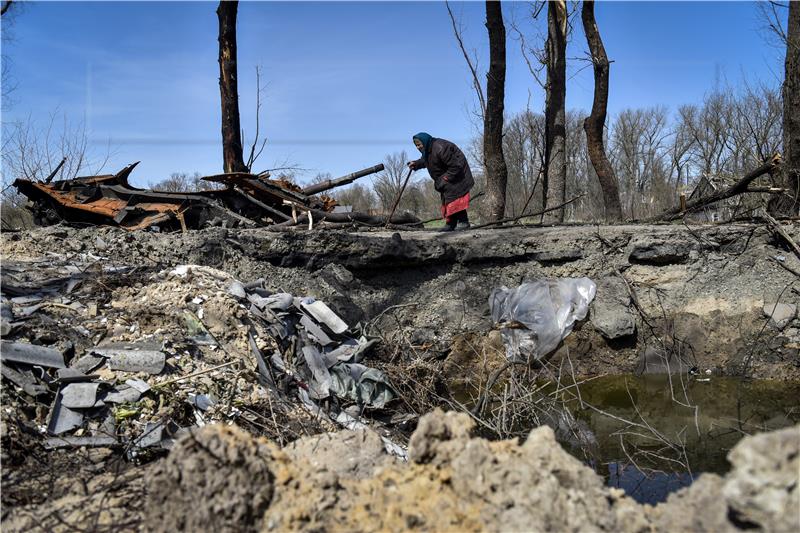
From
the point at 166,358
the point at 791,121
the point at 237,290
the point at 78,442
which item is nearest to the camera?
the point at 78,442

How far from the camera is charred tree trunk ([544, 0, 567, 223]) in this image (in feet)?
40.8

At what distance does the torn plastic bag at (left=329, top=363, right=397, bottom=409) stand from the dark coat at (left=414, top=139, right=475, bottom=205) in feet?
14.7

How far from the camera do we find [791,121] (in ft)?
Result: 30.5

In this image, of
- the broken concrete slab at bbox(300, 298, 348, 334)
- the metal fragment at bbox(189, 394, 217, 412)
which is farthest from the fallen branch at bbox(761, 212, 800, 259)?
the metal fragment at bbox(189, 394, 217, 412)

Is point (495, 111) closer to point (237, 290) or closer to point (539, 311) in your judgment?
point (539, 311)

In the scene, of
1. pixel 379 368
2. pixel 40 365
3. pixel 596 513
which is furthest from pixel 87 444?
pixel 596 513

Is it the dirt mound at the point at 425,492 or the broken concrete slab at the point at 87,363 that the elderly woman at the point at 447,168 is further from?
the dirt mound at the point at 425,492

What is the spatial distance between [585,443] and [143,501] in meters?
3.82

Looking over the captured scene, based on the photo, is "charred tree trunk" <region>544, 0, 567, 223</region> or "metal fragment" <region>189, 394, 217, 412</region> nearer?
"metal fragment" <region>189, 394, 217, 412</region>

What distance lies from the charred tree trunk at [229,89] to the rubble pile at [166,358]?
5.43 meters

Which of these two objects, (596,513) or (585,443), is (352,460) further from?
(585,443)

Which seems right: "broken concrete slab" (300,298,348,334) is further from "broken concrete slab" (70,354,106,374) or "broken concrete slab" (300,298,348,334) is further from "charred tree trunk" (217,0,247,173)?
"charred tree trunk" (217,0,247,173)

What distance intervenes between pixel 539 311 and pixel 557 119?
20.5 ft

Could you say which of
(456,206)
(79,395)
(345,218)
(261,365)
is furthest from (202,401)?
(456,206)
